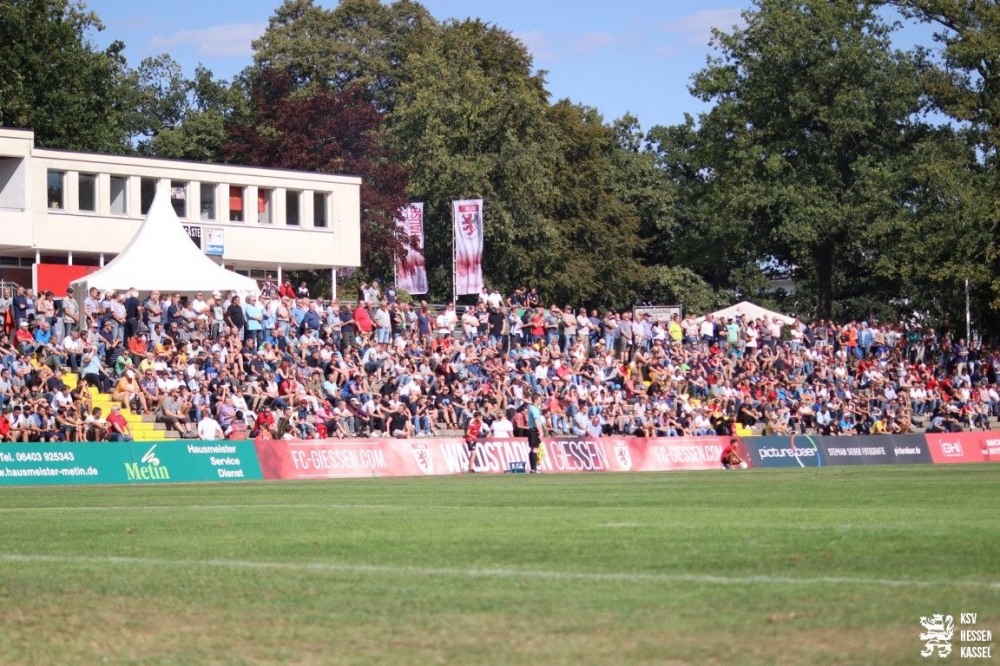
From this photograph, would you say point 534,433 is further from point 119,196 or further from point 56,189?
point 119,196

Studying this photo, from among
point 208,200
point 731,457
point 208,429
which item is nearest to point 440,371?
point 731,457

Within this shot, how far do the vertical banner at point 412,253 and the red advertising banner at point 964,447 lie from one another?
29357mm

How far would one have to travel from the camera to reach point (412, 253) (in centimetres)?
7469

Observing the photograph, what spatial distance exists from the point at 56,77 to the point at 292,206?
18.3 m

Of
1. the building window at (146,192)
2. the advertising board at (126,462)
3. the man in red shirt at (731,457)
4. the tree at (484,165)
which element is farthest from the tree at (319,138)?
the advertising board at (126,462)

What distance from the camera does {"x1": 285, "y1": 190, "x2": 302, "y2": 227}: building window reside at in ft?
217

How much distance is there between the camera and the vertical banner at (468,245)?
63.9 meters

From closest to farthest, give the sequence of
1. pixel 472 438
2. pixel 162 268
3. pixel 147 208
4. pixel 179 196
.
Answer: pixel 472 438 < pixel 162 268 < pixel 147 208 < pixel 179 196

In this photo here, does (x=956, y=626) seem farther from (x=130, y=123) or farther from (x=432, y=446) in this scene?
(x=130, y=123)

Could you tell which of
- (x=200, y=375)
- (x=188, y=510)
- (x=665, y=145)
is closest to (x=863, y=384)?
(x=200, y=375)

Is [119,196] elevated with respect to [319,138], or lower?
lower

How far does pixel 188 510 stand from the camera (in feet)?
61.9

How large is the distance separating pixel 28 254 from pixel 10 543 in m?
46.4

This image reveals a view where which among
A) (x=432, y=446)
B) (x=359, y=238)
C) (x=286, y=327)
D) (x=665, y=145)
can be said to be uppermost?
(x=665, y=145)
